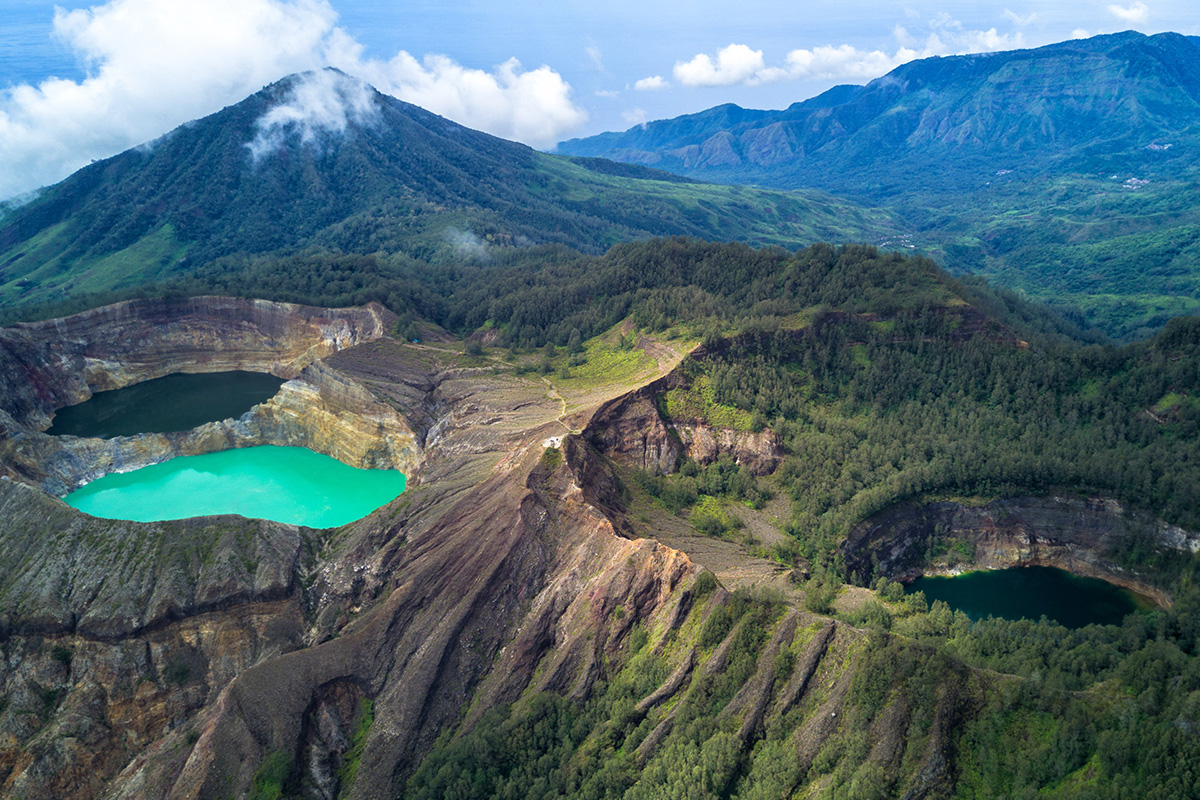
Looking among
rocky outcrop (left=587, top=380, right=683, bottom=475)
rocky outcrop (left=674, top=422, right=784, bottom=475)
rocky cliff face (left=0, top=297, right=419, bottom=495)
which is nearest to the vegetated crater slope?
rocky outcrop (left=587, top=380, right=683, bottom=475)

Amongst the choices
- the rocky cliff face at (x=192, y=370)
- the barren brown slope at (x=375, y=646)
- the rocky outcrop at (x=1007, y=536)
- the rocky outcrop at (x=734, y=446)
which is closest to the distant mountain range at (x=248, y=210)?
the rocky cliff face at (x=192, y=370)

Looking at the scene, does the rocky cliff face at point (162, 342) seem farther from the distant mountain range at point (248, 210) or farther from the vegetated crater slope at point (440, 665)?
the distant mountain range at point (248, 210)

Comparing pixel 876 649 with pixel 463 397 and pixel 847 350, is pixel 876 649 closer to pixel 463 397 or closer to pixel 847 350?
pixel 847 350

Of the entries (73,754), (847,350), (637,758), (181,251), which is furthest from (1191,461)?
(181,251)

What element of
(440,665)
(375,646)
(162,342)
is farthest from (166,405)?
(440,665)

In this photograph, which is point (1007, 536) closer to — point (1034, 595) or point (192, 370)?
point (1034, 595)

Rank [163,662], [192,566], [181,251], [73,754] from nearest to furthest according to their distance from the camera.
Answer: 1. [73,754]
2. [163,662]
3. [192,566]
4. [181,251]

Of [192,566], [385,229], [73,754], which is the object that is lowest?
[73,754]

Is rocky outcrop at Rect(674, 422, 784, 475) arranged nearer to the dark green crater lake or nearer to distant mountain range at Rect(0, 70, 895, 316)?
the dark green crater lake
